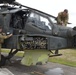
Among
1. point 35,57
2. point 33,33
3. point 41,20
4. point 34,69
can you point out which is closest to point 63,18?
point 41,20

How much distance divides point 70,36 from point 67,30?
288 mm

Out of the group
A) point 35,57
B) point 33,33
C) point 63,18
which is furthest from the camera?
point 63,18

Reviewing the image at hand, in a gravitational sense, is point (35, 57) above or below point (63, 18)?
below

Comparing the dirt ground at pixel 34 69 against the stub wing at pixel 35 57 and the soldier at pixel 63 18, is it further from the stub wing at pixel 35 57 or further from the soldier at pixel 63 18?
the soldier at pixel 63 18

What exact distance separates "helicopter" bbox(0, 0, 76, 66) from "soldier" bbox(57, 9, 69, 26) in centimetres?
23

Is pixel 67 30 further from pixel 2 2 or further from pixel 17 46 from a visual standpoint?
pixel 2 2

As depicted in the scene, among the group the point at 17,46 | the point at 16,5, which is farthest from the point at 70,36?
the point at 16,5

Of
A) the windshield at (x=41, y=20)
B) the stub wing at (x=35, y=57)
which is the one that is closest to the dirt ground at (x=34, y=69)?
the stub wing at (x=35, y=57)

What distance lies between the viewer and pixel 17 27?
11.7 meters

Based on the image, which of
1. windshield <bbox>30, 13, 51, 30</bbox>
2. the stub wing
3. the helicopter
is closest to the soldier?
the helicopter

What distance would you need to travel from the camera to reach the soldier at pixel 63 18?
11.5 metres

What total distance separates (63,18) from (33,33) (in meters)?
1.54

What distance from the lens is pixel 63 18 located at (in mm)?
11641

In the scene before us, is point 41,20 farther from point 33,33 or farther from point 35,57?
point 35,57
